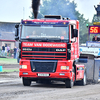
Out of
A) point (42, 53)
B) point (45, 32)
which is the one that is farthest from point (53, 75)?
point (45, 32)

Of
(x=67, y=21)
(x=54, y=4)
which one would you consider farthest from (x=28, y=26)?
(x=54, y=4)

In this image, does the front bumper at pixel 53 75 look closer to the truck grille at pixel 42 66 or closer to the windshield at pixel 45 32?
the truck grille at pixel 42 66

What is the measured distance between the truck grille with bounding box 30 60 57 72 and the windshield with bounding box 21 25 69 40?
104 centimetres

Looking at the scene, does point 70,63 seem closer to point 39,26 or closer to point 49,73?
point 49,73

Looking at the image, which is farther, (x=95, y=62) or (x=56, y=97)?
(x=95, y=62)

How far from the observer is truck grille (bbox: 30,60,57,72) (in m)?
14.8

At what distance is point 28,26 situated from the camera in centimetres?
1510

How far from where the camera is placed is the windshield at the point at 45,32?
14.8 metres

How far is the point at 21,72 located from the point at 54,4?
5677 cm

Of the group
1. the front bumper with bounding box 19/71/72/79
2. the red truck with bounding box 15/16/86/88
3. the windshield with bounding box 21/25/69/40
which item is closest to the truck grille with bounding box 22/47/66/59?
the red truck with bounding box 15/16/86/88

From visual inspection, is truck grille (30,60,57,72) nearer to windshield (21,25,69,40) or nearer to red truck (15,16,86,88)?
red truck (15,16,86,88)

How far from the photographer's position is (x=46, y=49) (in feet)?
48.2

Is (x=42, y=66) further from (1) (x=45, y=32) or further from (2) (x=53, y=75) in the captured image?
(1) (x=45, y=32)

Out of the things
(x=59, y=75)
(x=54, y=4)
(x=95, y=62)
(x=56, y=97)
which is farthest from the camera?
(x=54, y=4)
